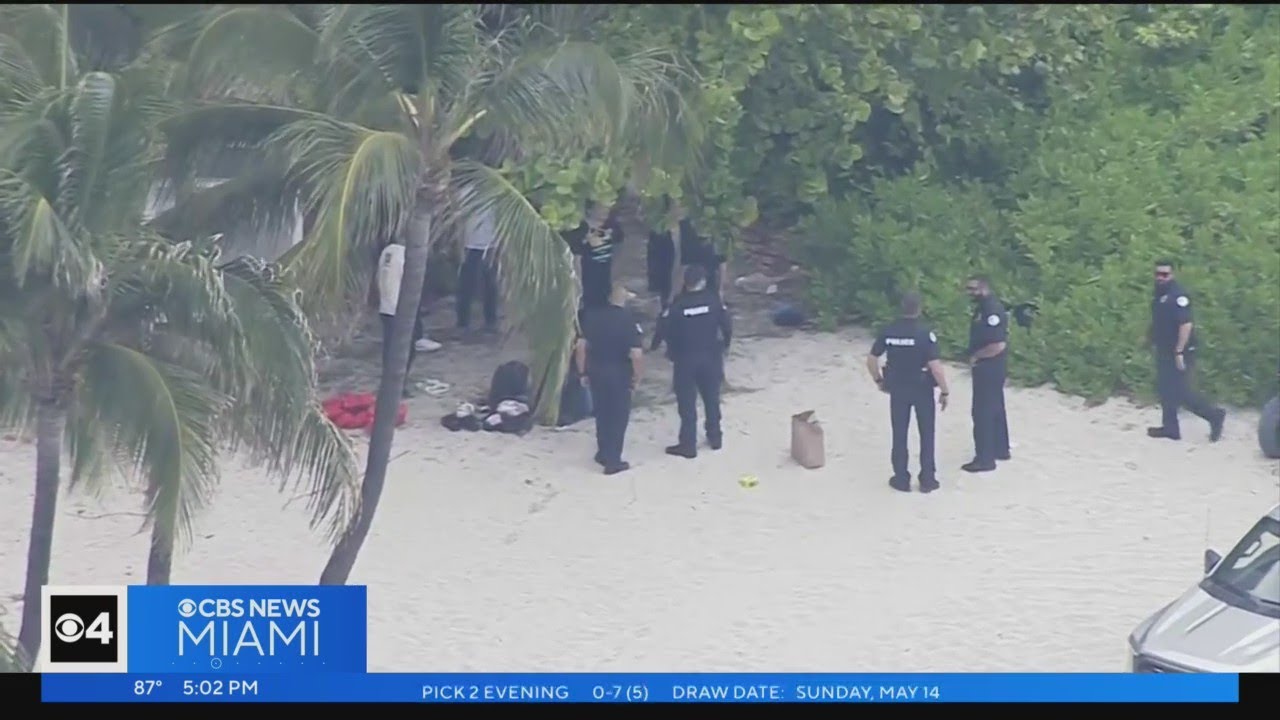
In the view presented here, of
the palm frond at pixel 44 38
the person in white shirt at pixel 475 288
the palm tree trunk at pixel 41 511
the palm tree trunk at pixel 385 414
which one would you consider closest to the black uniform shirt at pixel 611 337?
the palm tree trunk at pixel 385 414

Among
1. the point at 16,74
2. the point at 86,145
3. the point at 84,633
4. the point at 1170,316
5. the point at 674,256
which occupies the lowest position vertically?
the point at 84,633

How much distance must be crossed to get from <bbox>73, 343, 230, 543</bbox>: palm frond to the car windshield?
5.17 metres

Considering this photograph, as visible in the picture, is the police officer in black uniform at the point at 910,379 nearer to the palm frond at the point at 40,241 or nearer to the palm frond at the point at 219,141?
the palm frond at the point at 219,141

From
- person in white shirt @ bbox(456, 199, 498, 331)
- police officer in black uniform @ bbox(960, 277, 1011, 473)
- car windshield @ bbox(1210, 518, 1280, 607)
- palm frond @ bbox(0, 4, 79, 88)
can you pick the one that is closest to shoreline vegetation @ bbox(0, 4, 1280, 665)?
palm frond @ bbox(0, 4, 79, 88)

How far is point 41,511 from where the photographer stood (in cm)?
1033

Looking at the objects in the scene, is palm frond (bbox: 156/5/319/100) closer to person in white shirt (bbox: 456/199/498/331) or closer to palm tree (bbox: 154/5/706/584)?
palm tree (bbox: 154/5/706/584)

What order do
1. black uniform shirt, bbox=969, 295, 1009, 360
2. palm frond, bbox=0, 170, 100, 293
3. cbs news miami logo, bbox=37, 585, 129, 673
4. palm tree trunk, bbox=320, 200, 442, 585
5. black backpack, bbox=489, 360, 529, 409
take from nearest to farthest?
1. palm frond, bbox=0, 170, 100, 293
2. cbs news miami logo, bbox=37, 585, 129, 673
3. palm tree trunk, bbox=320, 200, 442, 585
4. black uniform shirt, bbox=969, 295, 1009, 360
5. black backpack, bbox=489, 360, 529, 409

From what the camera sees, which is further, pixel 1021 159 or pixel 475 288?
pixel 1021 159

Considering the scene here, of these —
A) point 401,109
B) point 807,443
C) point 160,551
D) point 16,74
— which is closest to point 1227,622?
point 401,109

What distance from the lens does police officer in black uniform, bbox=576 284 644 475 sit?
14500 millimetres

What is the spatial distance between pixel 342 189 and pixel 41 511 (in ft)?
7.57

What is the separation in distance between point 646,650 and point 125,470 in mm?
3587

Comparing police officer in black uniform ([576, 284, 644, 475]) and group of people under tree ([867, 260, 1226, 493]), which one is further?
police officer in black uniform ([576, 284, 644, 475])

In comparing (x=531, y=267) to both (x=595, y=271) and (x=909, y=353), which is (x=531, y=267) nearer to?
(x=909, y=353)
